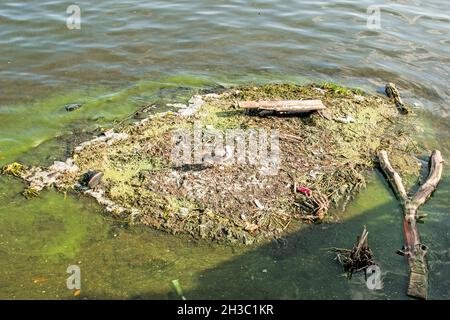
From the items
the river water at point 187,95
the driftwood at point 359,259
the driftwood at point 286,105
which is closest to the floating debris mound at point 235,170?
the driftwood at point 286,105

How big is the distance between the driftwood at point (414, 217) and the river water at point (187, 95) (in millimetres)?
129

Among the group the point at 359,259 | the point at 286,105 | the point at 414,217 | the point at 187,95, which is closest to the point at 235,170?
the point at 286,105

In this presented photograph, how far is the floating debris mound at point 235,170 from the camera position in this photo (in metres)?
5.75

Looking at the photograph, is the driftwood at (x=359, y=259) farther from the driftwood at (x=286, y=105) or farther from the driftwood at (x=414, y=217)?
the driftwood at (x=286, y=105)

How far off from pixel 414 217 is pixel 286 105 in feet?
9.47

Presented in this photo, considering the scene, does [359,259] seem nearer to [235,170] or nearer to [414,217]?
[414,217]

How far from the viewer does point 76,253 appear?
5.28m

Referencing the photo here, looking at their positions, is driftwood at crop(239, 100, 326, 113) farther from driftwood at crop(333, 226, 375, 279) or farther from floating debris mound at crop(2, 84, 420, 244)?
driftwood at crop(333, 226, 375, 279)

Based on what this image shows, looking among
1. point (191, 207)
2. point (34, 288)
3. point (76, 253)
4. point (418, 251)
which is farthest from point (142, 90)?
point (418, 251)

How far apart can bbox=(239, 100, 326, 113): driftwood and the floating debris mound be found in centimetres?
12

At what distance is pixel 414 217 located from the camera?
5.88m

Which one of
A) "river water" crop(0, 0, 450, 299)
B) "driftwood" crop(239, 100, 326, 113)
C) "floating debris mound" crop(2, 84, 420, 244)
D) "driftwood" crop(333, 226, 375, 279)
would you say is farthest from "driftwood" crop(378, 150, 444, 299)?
"driftwood" crop(239, 100, 326, 113)
